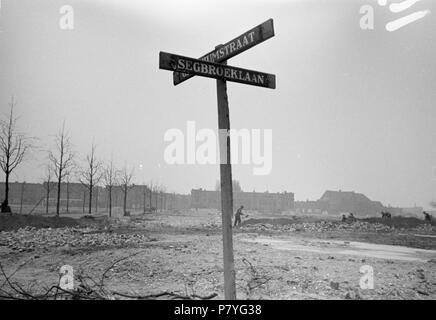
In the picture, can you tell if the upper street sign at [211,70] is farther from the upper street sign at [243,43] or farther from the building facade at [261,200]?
the building facade at [261,200]

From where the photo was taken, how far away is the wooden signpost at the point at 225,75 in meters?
3.67

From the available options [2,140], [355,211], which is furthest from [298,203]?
[2,140]

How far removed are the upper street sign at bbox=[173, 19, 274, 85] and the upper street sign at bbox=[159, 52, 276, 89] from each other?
180 mm

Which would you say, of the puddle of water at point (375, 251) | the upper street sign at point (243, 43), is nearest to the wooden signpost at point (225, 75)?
the upper street sign at point (243, 43)

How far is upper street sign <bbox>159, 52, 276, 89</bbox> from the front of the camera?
3.72 m

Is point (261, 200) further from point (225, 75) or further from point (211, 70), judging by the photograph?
point (211, 70)

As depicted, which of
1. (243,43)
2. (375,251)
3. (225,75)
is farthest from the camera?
(375,251)

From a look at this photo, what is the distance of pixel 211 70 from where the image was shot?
388cm

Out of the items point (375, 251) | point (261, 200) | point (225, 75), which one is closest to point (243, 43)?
point (225, 75)

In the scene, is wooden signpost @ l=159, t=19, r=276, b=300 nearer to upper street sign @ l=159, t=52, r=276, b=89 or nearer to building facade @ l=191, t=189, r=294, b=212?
upper street sign @ l=159, t=52, r=276, b=89

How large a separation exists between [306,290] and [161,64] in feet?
15.9

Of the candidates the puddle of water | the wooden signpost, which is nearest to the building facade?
the puddle of water

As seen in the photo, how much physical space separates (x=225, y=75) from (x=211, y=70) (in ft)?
0.64

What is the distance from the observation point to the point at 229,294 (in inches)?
143
